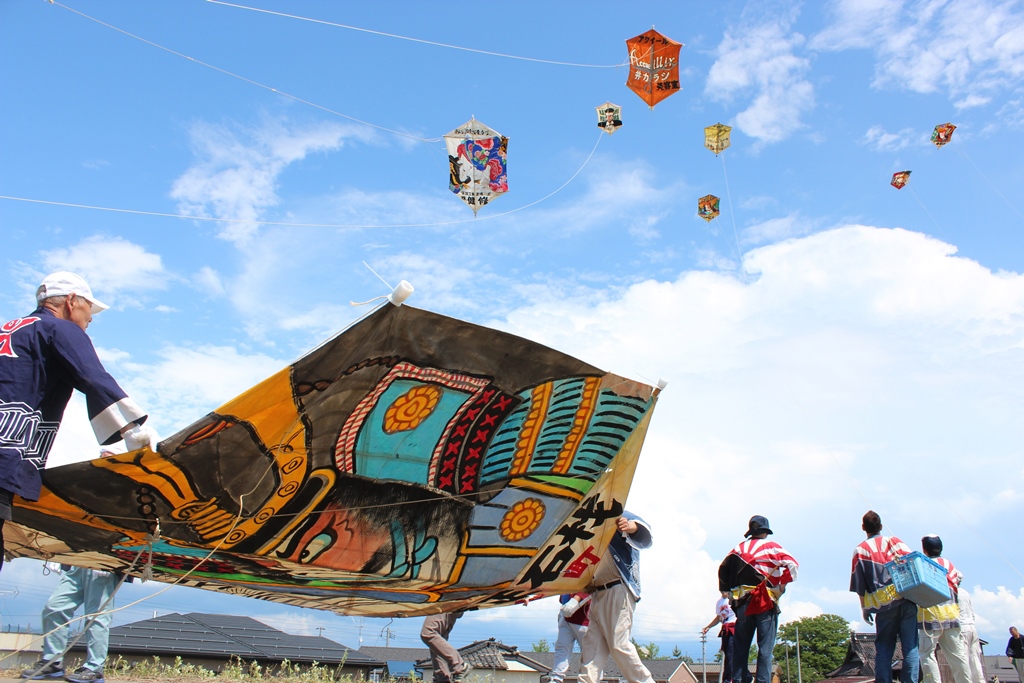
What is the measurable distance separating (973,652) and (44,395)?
28.5 ft

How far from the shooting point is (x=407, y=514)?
4758 mm

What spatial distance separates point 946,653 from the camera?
729 cm

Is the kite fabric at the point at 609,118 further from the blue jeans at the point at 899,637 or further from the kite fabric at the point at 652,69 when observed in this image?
the blue jeans at the point at 899,637

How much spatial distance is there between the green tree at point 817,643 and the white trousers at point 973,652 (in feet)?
202

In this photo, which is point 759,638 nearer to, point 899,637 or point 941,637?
point 899,637

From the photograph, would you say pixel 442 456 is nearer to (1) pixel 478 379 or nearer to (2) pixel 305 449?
(1) pixel 478 379

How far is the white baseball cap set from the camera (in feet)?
12.1

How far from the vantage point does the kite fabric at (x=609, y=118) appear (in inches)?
583

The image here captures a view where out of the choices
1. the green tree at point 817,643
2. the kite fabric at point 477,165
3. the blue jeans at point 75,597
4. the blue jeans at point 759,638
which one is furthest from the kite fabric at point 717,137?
the green tree at point 817,643

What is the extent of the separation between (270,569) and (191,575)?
1.44 ft

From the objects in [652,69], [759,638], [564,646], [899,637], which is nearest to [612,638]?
[759,638]

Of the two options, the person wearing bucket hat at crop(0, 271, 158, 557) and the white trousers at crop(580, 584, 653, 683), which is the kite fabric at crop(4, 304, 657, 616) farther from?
the white trousers at crop(580, 584, 653, 683)

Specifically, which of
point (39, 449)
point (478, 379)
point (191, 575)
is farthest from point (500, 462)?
point (39, 449)

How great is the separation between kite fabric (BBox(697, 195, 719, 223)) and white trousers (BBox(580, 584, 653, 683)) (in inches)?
478
